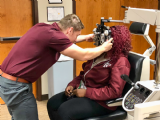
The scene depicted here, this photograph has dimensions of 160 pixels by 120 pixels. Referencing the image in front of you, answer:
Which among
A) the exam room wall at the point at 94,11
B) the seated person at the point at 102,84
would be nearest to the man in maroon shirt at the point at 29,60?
the seated person at the point at 102,84

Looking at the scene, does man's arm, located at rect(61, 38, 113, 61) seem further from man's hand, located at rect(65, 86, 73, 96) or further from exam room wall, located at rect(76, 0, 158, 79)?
exam room wall, located at rect(76, 0, 158, 79)

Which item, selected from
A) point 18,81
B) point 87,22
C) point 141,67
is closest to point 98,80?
point 141,67

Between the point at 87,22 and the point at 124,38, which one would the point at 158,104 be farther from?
the point at 87,22

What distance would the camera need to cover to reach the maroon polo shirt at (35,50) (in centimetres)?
137

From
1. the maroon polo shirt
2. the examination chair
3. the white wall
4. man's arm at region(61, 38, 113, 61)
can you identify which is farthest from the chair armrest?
the white wall

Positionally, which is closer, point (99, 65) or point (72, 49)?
point (72, 49)

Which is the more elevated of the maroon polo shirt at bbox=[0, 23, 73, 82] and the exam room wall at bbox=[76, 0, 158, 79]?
the exam room wall at bbox=[76, 0, 158, 79]

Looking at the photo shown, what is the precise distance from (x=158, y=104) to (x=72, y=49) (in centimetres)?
66

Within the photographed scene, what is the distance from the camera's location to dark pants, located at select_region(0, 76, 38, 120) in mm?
1424

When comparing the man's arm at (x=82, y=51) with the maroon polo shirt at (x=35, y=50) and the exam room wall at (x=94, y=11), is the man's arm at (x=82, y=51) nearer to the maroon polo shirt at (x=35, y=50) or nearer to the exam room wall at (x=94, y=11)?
the maroon polo shirt at (x=35, y=50)

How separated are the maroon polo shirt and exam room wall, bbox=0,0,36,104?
4.34 feet

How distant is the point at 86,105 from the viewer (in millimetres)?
1559

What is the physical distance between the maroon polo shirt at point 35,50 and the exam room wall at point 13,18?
1.32 meters

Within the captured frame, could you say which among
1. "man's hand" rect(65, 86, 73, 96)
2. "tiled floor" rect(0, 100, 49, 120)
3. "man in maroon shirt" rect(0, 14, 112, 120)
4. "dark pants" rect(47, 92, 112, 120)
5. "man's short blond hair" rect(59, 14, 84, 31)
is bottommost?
"tiled floor" rect(0, 100, 49, 120)
